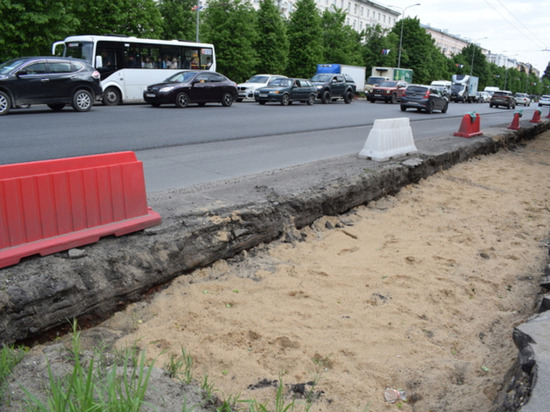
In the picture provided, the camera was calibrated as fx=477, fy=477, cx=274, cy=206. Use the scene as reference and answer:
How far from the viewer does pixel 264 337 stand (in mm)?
3225

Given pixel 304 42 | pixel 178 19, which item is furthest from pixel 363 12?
pixel 178 19

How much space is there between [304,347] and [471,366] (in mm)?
1075

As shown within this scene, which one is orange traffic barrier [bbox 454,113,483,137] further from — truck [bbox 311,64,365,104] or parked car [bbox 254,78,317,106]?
truck [bbox 311,64,365,104]

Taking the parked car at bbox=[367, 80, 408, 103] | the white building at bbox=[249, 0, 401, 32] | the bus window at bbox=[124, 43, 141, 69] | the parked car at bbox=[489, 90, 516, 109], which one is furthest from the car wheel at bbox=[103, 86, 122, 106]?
the white building at bbox=[249, 0, 401, 32]

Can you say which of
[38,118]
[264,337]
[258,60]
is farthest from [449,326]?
[258,60]

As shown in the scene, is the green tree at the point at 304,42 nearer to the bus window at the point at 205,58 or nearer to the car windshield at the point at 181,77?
the bus window at the point at 205,58

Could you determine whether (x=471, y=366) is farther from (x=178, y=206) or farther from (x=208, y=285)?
(x=178, y=206)

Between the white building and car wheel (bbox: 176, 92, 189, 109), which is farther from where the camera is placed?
the white building

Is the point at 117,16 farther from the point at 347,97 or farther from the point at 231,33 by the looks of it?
the point at 347,97

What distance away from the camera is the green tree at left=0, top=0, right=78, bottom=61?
19.8 metres

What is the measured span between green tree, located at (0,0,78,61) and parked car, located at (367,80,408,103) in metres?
21.6

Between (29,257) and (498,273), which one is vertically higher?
(29,257)

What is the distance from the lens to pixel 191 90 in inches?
815

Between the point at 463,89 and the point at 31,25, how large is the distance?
1775 inches
